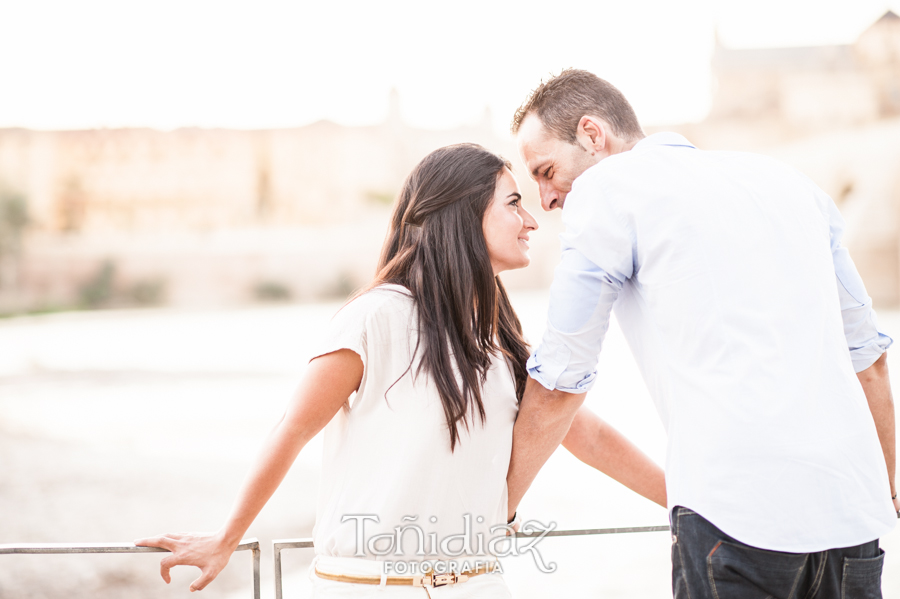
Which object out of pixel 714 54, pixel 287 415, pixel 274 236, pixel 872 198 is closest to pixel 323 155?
pixel 274 236

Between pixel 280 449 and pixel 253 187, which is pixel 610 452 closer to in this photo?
pixel 280 449

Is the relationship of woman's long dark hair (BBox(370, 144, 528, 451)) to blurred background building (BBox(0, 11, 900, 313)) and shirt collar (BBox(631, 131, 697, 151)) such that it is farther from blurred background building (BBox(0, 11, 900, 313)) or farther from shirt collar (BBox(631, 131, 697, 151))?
blurred background building (BBox(0, 11, 900, 313))

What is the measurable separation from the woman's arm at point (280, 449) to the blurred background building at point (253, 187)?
4591 cm

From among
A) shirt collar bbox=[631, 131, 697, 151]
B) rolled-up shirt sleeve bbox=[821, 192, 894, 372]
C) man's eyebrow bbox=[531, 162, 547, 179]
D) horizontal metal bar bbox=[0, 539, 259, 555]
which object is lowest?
horizontal metal bar bbox=[0, 539, 259, 555]

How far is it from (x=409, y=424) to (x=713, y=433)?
19.6 inches

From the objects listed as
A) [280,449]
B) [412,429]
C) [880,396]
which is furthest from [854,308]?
[280,449]

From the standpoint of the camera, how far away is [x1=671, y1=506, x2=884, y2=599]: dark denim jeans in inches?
40.8

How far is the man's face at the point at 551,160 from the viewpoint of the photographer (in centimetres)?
147

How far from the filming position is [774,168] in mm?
1179

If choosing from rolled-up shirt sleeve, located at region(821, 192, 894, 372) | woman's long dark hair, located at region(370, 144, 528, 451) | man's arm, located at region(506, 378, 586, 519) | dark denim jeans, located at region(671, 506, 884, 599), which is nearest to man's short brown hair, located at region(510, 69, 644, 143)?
woman's long dark hair, located at region(370, 144, 528, 451)

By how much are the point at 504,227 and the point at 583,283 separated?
29 cm

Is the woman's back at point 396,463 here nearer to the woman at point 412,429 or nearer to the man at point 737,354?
the woman at point 412,429

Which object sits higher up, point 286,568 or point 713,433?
point 713,433

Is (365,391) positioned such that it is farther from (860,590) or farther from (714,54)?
(714,54)
